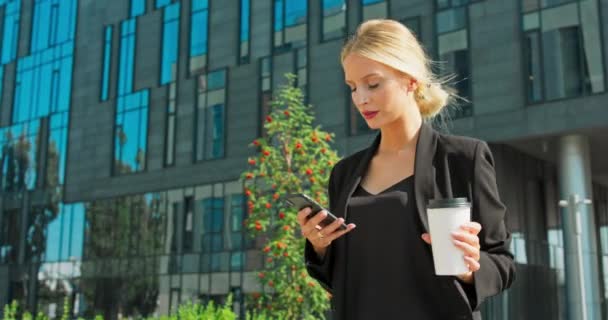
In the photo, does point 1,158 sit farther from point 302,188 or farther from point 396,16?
point 302,188

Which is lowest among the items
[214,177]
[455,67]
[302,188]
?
[302,188]

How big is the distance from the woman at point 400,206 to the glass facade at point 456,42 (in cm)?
2141

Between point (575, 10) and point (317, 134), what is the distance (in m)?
13.1

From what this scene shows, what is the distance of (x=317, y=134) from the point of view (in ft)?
40.4

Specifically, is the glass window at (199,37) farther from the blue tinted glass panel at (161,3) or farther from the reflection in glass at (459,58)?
the reflection in glass at (459,58)

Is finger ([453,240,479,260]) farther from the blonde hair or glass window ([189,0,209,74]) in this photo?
glass window ([189,0,209,74])

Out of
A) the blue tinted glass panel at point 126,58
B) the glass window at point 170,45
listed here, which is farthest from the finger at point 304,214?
the blue tinted glass panel at point 126,58

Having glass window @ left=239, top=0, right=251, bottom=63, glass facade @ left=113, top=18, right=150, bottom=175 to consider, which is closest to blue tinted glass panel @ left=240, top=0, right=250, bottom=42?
glass window @ left=239, top=0, right=251, bottom=63

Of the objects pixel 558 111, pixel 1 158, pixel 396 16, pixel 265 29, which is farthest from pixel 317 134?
pixel 1 158

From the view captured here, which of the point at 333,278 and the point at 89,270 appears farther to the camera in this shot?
the point at 89,270

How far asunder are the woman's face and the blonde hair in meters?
0.03

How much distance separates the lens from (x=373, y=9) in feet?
86.1

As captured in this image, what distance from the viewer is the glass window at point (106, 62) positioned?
35531 millimetres

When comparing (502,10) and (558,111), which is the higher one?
(502,10)
